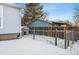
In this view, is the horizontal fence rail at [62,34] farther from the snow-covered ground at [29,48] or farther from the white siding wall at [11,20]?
the white siding wall at [11,20]

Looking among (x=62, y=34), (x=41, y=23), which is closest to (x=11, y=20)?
(x=41, y=23)

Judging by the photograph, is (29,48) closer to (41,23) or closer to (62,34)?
(41,23)

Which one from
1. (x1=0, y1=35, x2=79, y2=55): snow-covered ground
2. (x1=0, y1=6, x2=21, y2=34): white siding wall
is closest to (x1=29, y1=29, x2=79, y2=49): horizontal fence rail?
(x1=0, y1=35, x2=79, y2=55): snow-covered ground

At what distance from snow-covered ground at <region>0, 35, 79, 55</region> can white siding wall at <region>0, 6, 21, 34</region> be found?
24 centimetres

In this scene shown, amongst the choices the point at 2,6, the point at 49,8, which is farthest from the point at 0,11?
the point at 49,8

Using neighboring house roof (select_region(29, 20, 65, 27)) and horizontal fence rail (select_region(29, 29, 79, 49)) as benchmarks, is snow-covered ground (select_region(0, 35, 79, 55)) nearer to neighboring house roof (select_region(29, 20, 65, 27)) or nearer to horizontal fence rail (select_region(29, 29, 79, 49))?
horizontal fence rail (select_region(29, 29, 79, 49))

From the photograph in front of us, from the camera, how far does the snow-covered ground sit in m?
4.93

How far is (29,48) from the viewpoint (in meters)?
4.93

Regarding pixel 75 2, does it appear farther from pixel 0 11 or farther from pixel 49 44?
pixel 0 11

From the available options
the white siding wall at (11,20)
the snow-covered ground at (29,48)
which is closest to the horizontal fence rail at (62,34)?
the snow-covered ground at (29,48)

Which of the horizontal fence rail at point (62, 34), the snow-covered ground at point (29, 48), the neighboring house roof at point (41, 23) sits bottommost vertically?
the snow-covered ground at point (29, 48)

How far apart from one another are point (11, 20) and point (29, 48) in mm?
608

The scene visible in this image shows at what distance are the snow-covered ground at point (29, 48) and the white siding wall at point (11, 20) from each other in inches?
9.4

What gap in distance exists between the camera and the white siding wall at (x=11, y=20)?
5.00 m
